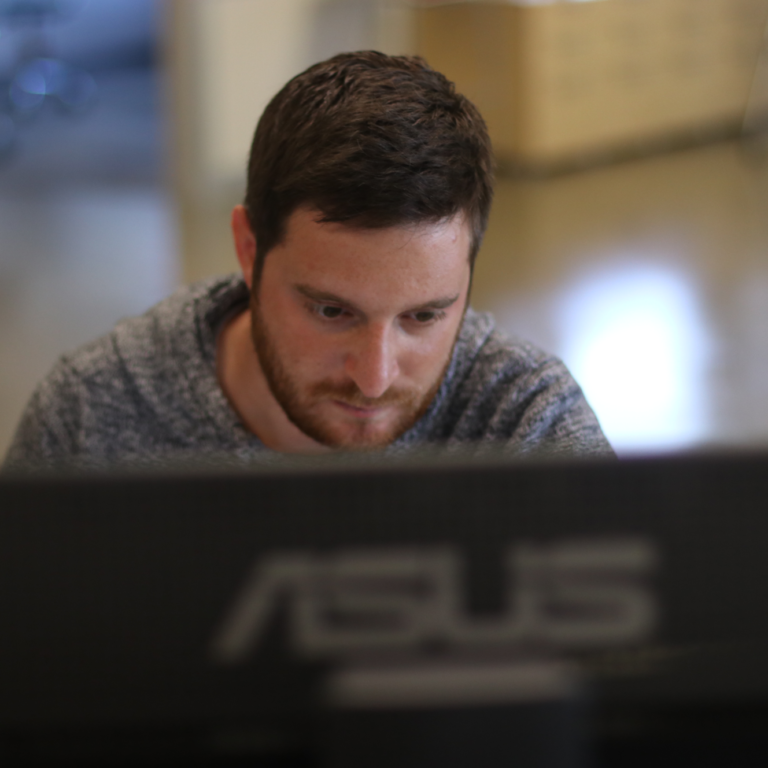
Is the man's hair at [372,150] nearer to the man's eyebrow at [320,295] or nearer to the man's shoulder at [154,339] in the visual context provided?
the man's eyebrow at [320,295]

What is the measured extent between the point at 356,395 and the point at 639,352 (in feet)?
8.25

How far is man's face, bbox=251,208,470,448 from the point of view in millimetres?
961

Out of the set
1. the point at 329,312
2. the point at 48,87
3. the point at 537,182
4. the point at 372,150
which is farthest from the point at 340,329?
the point at 48,87

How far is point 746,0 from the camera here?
6.19 metres

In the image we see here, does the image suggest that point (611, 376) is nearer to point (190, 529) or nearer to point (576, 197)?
point (576, 197)

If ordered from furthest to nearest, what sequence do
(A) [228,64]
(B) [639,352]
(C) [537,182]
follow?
(C) [537,182], (A) [228,64], (B) [639,352]

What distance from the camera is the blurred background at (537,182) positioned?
135 inches

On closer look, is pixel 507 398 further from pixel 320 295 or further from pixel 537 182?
pixel 537 182

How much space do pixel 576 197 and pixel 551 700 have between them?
5.21 meters

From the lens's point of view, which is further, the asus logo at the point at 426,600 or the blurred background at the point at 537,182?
the blurred background at the point at 537,182

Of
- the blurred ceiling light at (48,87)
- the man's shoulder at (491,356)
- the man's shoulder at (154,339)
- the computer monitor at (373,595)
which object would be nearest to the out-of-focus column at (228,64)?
the blurred ceiling light at (48,87)

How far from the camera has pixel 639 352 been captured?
3373 millimetres

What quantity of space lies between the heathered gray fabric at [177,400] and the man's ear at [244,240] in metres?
0.10

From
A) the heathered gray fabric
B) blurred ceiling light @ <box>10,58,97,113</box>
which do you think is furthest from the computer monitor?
blurred ceiling light @ <box>10,58,97,113</box>
